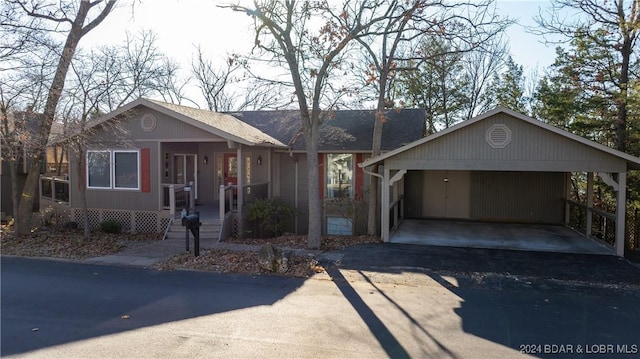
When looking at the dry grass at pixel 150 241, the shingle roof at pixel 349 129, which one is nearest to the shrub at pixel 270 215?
the dry grass at pixel 150 241

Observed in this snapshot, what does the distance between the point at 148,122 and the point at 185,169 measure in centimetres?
297

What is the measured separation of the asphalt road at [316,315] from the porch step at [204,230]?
160 inches

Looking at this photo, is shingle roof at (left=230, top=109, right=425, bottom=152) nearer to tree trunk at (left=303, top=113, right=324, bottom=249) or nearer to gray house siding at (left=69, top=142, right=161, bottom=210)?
tree trunk at (left=303, top=113, right=324, bottom=249)

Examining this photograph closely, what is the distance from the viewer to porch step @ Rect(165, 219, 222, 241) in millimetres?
13281

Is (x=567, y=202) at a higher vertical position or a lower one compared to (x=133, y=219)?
higher

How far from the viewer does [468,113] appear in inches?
1067

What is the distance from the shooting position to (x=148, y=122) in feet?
46.9

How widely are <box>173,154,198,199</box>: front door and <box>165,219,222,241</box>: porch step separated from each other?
2.77 metres

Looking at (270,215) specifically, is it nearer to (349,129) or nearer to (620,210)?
(349,129)

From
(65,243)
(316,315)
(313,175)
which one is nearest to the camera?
(316,315)

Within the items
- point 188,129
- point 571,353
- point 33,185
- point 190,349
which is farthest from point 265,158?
point 571,353

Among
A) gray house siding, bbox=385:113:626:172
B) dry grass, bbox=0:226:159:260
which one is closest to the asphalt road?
dry grass, bbox=0:226:159:260

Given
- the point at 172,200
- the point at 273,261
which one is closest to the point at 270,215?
the point at 172,200

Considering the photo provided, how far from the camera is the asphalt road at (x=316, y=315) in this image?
5172 millimetres
